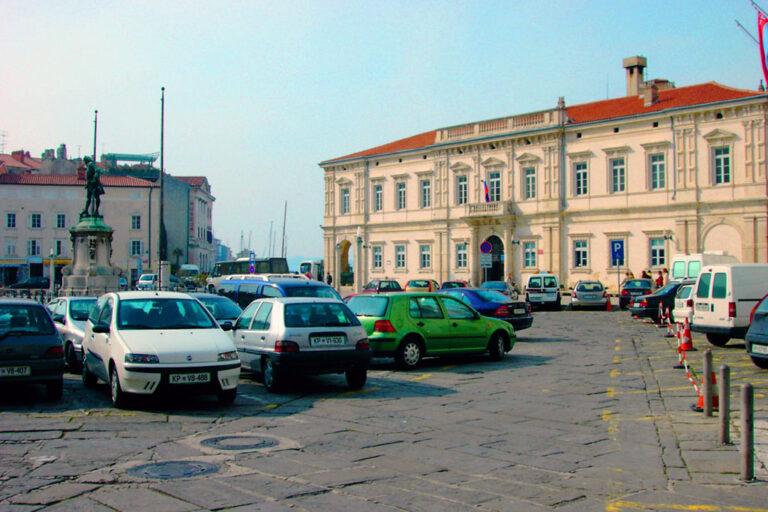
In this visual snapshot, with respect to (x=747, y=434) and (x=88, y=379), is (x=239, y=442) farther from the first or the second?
(x=88, y=379)

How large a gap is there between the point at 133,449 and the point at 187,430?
1171 millimetres

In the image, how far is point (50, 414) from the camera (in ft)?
32.8

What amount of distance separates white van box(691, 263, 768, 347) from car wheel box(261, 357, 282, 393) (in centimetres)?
1137

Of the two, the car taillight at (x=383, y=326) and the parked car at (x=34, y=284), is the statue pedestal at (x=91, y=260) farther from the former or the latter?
the parked car at (x=34, y=284)

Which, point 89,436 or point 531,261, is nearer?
point 89,436

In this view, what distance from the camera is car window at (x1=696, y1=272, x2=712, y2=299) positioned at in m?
18.5

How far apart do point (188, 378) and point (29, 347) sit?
242 centimetres

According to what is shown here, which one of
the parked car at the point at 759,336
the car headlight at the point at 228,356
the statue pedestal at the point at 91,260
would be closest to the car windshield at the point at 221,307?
the car headlight at the point at 228,356

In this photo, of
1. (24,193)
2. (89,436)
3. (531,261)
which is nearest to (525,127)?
(531,261)

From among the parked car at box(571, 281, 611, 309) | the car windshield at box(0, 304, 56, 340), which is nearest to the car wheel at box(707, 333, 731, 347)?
the car windshield at box(0, 304, 56, 340)

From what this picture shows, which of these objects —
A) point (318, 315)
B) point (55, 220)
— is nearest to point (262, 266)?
point (55, 220)

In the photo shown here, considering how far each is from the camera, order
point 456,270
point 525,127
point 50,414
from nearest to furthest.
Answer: point 50,414 → point 525,127 → point 456,270

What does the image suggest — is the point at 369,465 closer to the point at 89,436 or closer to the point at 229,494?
the point at 229,494

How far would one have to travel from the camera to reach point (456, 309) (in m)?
16.5
